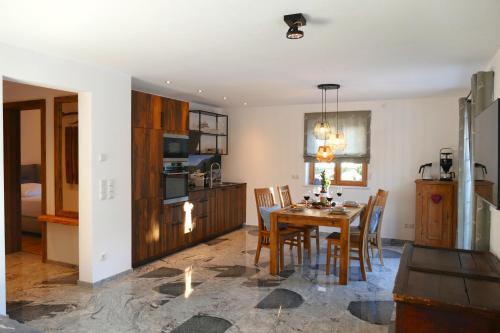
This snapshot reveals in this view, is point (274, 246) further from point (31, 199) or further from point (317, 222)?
point (31, 199)

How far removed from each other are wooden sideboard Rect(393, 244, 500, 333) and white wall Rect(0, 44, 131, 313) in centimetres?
317

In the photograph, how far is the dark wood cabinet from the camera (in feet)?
18.7

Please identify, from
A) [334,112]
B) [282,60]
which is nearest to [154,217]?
[282,60]

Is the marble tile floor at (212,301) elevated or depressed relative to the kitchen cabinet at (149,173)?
depressed

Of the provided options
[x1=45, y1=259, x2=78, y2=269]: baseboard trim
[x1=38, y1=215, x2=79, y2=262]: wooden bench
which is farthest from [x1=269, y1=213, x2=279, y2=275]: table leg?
[x1=45, y1=259, x2=78, y2=269]: baseboard trim

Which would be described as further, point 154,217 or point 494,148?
point 154,217

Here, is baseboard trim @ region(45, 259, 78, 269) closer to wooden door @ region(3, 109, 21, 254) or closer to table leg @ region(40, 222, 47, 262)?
table leg @ region(40, 222, 47, 262)

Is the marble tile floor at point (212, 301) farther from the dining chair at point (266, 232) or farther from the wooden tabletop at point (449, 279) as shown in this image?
the wooden tabletop at point (449, 279)

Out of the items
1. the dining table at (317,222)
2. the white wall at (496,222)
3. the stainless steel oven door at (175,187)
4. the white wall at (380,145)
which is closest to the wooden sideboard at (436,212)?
the white wall at (380,145)

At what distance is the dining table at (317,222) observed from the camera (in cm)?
436

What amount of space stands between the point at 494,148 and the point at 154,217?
3.97 metres

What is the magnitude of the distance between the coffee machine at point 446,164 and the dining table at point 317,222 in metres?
1.95

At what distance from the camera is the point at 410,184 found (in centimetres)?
643

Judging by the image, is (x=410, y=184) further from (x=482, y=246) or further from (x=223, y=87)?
(x=223, y=87)
